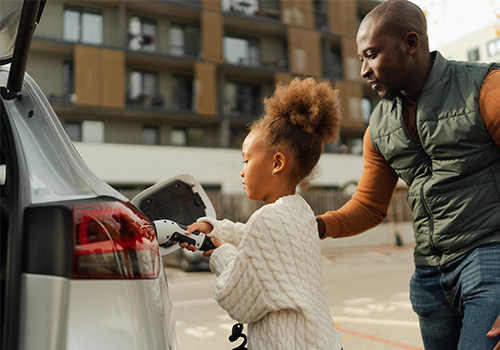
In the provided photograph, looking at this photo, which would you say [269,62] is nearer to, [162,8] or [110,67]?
[162,8]

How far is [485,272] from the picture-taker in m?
1.64

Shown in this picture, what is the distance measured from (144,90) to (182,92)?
1.73 meters

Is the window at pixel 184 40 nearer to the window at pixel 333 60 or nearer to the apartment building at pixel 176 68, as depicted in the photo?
the apartment building at pixel 176 68

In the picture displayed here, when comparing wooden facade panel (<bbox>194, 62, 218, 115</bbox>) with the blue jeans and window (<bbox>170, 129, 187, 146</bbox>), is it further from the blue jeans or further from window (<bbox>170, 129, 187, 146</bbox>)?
the blue jeans

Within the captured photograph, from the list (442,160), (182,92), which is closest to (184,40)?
(182,92)

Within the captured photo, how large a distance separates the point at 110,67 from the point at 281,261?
20137mm

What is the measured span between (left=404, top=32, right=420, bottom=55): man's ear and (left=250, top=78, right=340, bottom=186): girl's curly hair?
1.07ft

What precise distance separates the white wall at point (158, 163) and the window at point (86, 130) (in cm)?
226

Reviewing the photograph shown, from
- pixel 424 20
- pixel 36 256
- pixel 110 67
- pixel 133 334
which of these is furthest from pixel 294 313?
pixel 110 67

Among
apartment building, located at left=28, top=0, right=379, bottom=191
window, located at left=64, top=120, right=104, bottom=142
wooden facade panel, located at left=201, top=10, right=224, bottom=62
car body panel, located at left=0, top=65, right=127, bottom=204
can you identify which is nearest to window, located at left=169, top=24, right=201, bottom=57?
apartment building, located at left=28, top=0, right=379, bottom=191

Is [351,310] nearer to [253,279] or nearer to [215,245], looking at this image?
[215,245]

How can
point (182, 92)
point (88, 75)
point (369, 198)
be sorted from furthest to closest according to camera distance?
point (182, 92), point (88, 75), point (369, 198)

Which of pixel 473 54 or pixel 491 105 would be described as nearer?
pixel 491 105

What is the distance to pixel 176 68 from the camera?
2283 centimetres
